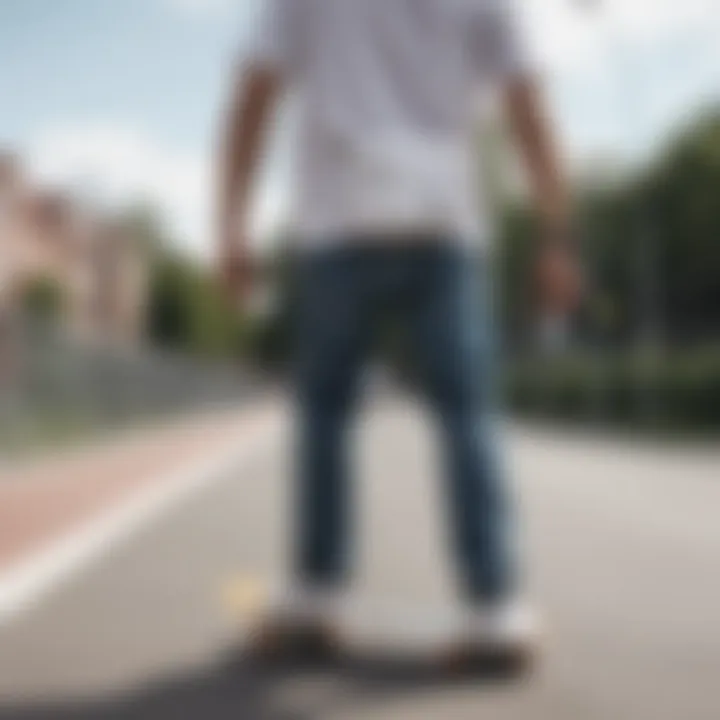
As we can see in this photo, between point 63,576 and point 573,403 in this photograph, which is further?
point 573,403

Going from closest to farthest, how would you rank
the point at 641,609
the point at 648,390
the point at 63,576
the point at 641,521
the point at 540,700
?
1. the point at 540,700
2. the point at 641,609
3. the point at 63,576
4. the point at 641,521
5. the point at 648,390

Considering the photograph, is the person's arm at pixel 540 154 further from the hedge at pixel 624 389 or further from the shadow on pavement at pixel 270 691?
the hedge at pixel 624 389

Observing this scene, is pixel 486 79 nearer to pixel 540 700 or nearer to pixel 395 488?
pixel 540 700

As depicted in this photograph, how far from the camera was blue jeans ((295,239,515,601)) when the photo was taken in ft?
11.4

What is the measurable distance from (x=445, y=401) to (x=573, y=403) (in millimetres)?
39350

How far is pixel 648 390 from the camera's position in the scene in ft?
117

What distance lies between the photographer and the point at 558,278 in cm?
357

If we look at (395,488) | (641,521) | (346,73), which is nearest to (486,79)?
(346,73)

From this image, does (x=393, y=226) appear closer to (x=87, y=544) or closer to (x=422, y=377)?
(x=422, y=377)

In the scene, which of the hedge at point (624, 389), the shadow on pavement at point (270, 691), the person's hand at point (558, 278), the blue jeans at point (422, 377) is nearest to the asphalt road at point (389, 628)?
the shadow on pavement at point (270, 691)

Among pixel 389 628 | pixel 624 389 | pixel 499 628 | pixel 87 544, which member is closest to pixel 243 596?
pixel 389 628

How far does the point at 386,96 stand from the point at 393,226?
0.96 ft

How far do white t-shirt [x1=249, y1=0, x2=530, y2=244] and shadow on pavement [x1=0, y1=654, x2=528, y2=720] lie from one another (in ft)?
3.12

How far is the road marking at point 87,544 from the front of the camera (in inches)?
185
